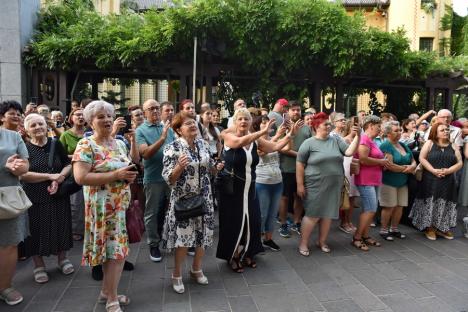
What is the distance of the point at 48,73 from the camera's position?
393 inches

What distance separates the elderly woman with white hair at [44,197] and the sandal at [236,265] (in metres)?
1.82

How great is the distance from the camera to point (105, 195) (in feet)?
10.9

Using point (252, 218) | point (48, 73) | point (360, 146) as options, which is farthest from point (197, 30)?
point (252, 218)

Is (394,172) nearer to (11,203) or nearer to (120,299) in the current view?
(120,299)

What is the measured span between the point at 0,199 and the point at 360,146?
4217 millimetres

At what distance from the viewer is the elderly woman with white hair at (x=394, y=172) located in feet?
18.9

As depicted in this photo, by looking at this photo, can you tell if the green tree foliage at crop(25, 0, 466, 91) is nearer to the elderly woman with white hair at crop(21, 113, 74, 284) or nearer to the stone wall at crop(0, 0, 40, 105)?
the stone wall at crop(0, 0, 40, 105)

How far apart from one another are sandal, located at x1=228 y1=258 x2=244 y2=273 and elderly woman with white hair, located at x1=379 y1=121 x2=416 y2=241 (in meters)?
2.48

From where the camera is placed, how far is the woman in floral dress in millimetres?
3832

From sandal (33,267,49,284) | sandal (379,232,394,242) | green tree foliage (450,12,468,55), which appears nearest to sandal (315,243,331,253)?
sandal (379,232,394,242)

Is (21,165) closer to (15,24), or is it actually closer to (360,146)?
(360,146)

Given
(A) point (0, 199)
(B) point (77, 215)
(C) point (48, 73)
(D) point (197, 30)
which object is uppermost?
(D) point (197, 30)

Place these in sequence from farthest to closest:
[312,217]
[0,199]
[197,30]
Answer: [197,30], [312,217], [0,199]

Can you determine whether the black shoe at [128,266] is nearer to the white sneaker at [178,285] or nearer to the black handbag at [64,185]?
the white sneaker at [178,285]
